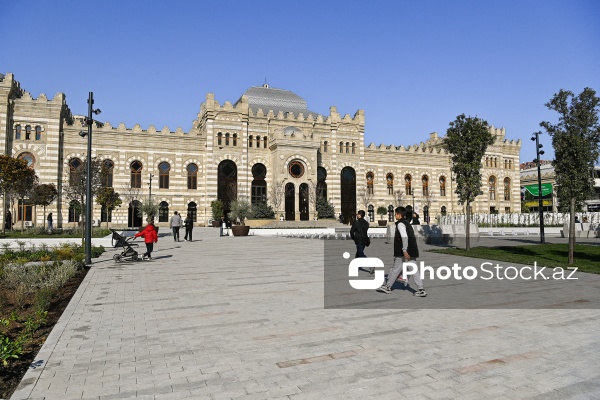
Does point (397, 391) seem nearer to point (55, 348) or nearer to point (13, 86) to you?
point (55, 348)

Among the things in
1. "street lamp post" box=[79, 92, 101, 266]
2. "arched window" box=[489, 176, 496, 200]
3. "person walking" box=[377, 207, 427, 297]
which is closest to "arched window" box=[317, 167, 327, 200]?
"arched window" box=[489, 176, 496, 200]

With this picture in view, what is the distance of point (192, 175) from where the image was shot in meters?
46.7

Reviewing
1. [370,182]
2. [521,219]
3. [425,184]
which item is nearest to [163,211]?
[370,182]

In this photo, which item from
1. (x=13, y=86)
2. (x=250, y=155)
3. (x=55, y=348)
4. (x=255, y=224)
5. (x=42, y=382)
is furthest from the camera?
(x=250, y=155)

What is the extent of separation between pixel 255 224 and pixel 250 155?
9.73 m

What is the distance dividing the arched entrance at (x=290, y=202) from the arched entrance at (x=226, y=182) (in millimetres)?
5946

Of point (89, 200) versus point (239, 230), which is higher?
point (89, 200)

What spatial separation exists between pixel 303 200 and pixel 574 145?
36.6 metres

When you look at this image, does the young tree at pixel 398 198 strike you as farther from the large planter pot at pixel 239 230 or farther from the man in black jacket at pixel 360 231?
the man in black jacket at pixel 360 231

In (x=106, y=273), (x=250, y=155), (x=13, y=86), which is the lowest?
(x=106, y=273)

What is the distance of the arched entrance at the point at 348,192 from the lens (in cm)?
5288

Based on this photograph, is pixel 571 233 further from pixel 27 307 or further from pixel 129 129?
pixel 129 129

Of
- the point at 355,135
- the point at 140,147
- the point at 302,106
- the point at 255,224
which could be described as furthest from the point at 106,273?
the point at 302,106

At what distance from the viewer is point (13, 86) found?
39469mm
